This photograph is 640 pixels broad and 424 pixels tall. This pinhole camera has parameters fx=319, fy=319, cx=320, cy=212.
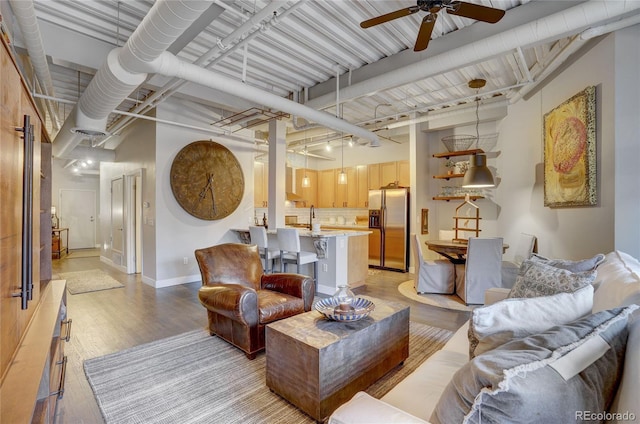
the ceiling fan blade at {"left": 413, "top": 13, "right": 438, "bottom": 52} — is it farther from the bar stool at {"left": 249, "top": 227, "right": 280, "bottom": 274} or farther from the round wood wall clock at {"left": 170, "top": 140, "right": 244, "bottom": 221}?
the round wood wall clock at {"left": 170, "top": 140, "right": 244, "bottom": 221}

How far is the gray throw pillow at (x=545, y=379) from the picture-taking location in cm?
77

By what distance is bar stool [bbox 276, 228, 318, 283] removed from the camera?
4.52 m

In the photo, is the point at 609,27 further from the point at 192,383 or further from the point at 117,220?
the point at 117,220

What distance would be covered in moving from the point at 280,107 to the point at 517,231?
4059 millimetres

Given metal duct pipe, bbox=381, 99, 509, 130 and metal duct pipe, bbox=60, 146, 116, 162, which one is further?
metal duct pipe, bbox=60, 146, 116, 162

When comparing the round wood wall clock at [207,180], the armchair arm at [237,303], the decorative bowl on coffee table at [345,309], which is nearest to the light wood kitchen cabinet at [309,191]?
the round wood wall clock at [207,180]

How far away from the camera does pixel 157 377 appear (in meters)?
2.38

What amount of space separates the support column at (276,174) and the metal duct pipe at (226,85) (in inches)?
48.5

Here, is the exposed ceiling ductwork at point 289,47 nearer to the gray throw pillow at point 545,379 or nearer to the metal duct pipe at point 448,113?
the metal duct pipe at point 448,113

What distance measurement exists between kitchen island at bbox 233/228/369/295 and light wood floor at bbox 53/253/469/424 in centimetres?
32

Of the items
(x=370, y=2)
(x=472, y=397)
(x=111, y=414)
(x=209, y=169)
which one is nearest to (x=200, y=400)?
(x=111, y=414)

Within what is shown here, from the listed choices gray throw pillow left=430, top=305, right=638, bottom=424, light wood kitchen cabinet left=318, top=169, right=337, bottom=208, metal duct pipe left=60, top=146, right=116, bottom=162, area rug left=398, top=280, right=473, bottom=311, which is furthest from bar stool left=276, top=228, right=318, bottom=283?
metal duct pipe left=60, top=146, right=116, bottom=162

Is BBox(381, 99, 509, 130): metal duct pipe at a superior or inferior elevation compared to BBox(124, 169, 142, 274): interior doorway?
superior

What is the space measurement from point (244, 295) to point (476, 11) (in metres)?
A: 2.72
